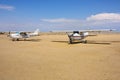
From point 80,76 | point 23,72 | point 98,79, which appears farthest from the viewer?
point 23,72

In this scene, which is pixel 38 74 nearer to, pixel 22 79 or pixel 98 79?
pixel 22 79

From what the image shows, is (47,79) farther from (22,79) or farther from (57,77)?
(22,79)

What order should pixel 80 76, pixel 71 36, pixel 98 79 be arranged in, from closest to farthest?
1. pixel 98 79
2. pixel 80 76
3. pixel 71 36

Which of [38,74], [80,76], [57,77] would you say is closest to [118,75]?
[80,76]

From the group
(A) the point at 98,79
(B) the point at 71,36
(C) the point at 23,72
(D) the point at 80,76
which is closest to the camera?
(A) the point at 98,79

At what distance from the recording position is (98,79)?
8.31 m

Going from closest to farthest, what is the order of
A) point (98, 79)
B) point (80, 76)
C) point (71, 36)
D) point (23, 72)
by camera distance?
point (98, 79) < point (80, 76) < point (23, 72) < point (71, 36)

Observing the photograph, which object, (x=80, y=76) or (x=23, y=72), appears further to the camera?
(x=23, y=72)

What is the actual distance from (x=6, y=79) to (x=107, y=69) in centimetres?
520

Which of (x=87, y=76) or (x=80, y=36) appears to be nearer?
(x=87, y=76)

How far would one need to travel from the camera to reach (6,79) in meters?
8.42

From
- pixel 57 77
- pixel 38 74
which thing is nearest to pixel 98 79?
pixel 57 77

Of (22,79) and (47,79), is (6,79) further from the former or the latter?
(47,79)

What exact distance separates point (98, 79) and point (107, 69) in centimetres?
213
